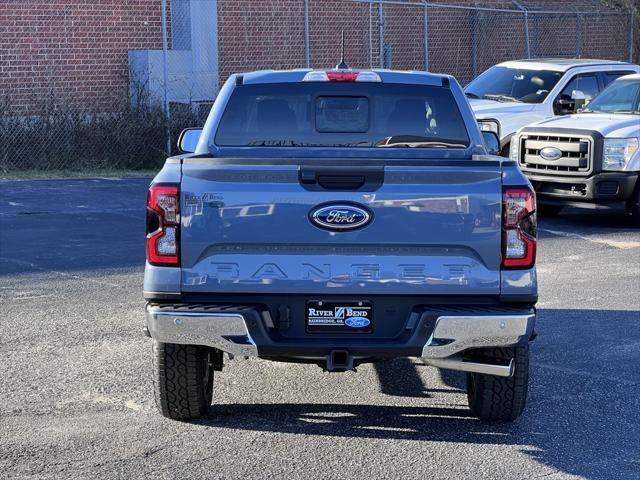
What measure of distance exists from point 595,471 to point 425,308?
110cm

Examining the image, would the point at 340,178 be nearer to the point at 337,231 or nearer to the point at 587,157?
the point at 337,231

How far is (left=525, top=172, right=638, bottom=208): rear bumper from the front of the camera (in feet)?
44.7

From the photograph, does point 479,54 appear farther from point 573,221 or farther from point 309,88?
point 309,88

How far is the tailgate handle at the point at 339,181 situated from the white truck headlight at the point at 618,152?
876 cm

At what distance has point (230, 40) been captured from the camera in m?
22.5

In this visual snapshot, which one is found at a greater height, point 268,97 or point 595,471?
point 268,97

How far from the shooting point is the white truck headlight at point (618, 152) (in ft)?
44.7

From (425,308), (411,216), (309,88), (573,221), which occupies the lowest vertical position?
(573,221)

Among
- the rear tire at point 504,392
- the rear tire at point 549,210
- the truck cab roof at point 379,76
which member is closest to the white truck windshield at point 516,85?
the rear tire at point 549,210

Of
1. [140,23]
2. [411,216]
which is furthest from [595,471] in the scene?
[140,23]

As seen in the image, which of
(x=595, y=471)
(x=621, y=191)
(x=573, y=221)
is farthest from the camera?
(x=573, y=221)

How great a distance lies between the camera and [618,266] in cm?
1124

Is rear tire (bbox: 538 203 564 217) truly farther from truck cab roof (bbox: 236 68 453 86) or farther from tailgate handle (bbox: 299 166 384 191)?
tailgate handle (bbox: 299 166 384 191)

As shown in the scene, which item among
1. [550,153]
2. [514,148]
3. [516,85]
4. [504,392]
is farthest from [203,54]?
[504,392]
